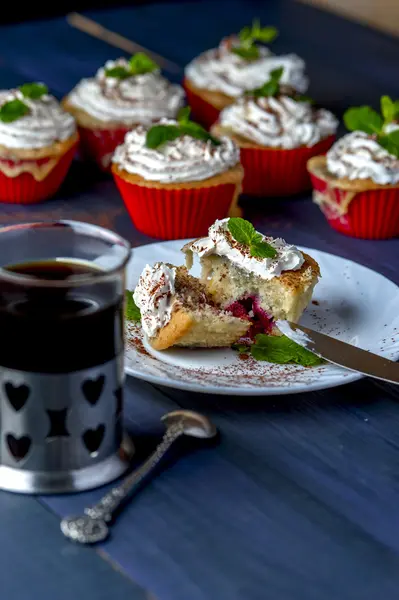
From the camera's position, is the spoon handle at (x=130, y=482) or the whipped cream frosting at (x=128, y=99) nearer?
the spoon handle at (x=130, y=482)

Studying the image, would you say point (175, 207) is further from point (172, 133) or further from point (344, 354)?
point (344, 354)

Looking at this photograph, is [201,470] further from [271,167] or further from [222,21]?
[222,21]

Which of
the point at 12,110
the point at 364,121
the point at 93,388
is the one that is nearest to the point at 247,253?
the point at 93,388

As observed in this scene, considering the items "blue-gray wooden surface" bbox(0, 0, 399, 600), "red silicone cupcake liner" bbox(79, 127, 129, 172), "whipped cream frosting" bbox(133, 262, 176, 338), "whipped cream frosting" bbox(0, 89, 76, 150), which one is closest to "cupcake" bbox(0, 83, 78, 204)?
"whipped cream frosting" bbox(0, 89, 76, 150)

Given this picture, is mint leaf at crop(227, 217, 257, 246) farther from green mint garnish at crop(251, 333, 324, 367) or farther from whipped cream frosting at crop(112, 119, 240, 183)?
whipped cream frosting at crop(112, 119, 240, 183)

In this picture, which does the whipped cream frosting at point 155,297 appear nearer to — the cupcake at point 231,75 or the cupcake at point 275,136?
the cupcake at point 275,136

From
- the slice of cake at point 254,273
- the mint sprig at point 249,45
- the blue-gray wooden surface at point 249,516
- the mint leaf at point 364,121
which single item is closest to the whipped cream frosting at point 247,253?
the slice of cake at point 254,273

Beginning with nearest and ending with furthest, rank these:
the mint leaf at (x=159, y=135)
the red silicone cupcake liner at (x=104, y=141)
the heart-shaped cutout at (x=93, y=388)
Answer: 1. the heart-shaped cutout at (x=93, y=388)
2. the mint leaf at (x=159, y=135)
3. the red silicone cupcake liner at (x=104, y=141)
